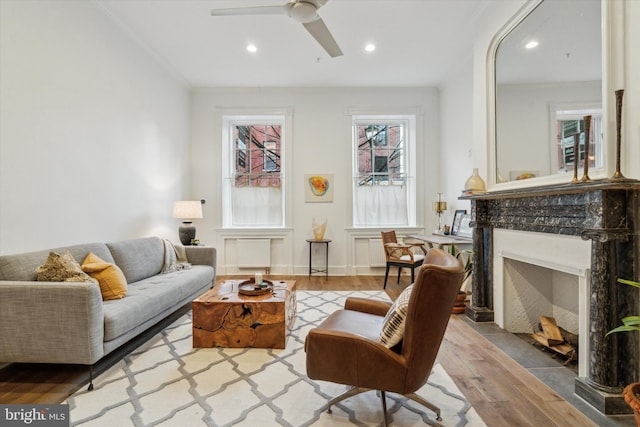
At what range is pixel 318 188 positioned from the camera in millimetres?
5145

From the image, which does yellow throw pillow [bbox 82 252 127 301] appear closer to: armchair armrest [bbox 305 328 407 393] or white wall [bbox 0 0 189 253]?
Result: white wall [bbox 0 0 189 253]

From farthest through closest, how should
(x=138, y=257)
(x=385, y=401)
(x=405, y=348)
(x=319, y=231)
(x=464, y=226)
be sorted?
(x=319, y=231), (x=464, y=226), (x=138, y=257), (x=385, y=401), (x=405, y=348)

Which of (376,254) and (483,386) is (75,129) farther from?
(376,254)

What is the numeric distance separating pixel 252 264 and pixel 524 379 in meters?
4.02

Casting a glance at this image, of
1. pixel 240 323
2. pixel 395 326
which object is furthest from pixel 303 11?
pixel 240 323

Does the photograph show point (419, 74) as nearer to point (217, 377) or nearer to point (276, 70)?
point (276, 70)

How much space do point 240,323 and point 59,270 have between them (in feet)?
4.42

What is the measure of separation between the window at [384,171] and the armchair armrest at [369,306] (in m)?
3.12

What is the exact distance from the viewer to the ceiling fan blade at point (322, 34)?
94.2 inches

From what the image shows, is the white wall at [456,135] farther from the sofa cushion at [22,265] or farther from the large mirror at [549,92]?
the sofa cushion at [22,265]

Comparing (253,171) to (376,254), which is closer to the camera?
(376,254)

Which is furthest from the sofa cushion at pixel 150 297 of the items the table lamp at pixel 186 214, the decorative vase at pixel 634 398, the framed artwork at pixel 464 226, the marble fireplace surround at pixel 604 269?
the framed artwork at pixel 464 226

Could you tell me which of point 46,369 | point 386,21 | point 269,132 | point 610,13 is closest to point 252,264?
point 269,132

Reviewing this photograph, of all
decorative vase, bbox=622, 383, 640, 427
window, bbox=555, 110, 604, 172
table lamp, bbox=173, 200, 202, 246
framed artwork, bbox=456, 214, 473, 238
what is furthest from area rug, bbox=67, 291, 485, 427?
framed artwork, bbox=456, 214, 473, 238
